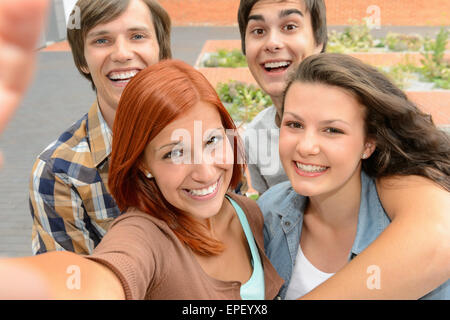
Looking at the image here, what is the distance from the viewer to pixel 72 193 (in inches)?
67.7

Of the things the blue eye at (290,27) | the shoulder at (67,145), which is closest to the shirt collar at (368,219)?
the blue eye at (290,27)

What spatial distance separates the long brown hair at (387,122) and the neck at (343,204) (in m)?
0.10

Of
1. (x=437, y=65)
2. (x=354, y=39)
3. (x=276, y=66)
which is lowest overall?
(x=437, y=65)

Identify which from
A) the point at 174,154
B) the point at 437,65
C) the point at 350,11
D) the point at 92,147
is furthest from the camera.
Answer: the point at 350,11

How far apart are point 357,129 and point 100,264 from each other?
96 centimetres

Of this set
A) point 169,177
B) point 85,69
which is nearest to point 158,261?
point 169,177

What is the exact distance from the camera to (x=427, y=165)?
1.53 m

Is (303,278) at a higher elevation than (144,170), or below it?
below

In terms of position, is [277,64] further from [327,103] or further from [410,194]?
[410,194]

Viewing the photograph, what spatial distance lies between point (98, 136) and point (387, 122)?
115cm

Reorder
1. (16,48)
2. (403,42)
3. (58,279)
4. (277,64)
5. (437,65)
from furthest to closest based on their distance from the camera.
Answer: (403,42) → (437,65) → (277,64) → (58,279) → (16,48)

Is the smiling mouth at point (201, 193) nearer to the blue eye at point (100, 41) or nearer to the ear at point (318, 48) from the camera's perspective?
the blue eye at point (100, 41)

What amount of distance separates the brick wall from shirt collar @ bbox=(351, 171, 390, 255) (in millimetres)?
8328

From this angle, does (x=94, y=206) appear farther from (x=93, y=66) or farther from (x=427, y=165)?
(x=427, y=165)
